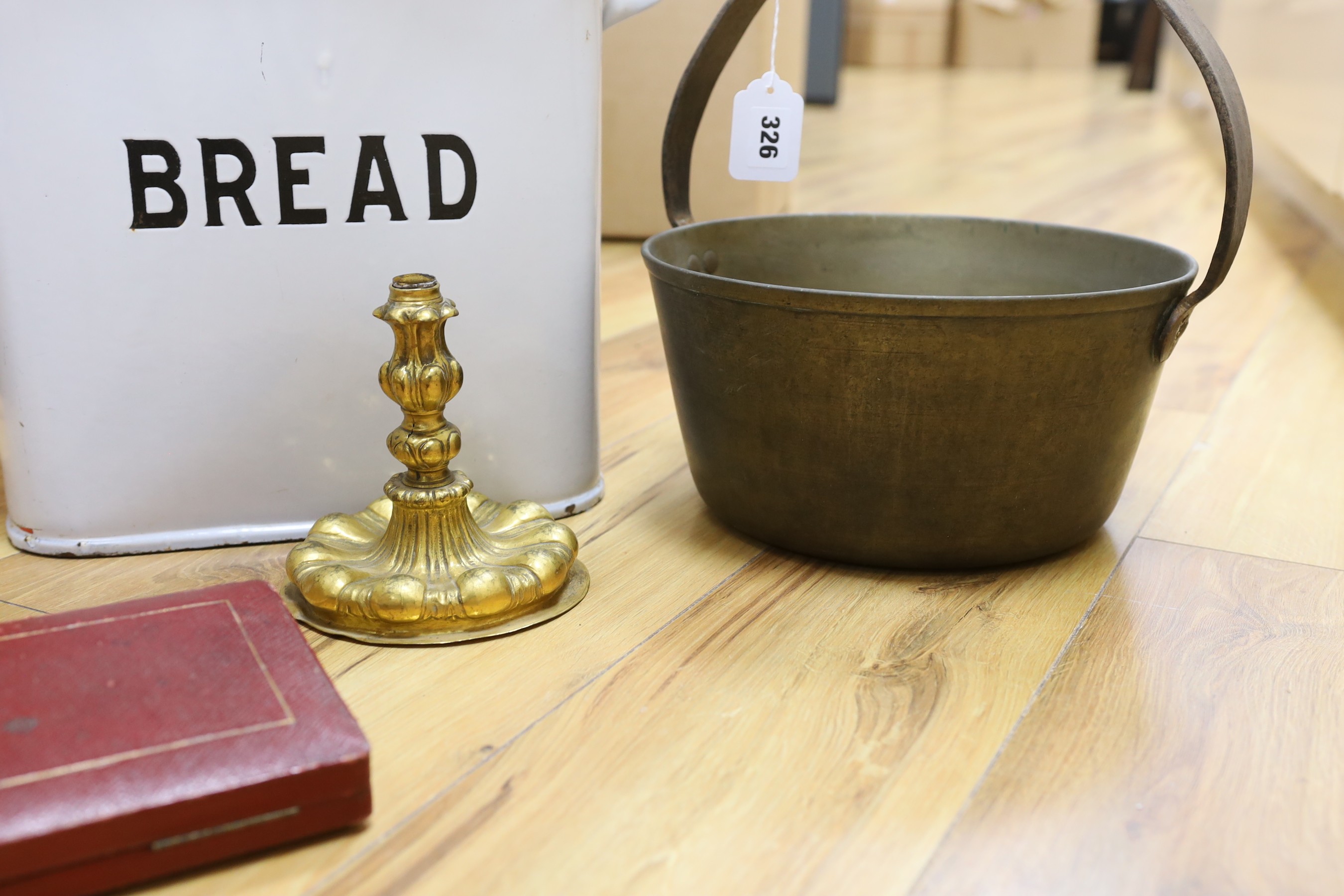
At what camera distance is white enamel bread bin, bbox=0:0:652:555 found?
0.71 m

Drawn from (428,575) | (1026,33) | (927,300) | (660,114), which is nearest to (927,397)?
(927,300)

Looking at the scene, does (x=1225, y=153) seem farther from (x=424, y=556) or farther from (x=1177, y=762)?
(x=424, y=556)

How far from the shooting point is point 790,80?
196 cm

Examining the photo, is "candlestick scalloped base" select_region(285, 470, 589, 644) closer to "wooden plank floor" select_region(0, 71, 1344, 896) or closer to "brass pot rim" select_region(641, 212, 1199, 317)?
"wooden plank floor" select_region(0, 71, 1344, 896)

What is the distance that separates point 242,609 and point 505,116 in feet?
1.14

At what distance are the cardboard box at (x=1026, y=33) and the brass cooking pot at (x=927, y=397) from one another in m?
5.16

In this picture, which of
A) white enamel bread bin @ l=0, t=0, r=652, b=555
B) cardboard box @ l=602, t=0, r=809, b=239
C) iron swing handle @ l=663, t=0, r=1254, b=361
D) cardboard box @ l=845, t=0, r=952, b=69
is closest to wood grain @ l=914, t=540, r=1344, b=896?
iron swing handle @ l=663, t=0, r=1254, b=361

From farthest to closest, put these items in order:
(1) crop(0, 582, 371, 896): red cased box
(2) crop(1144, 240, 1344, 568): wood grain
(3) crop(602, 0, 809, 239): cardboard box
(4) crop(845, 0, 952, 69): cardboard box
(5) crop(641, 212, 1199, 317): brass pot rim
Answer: (4) crop(845, 0, 952, 69): cardboard box → (3) crop(602, 0, 809, 239): cardboard box → (2) crop(1144, 240, 1344, 568): wood grain → (5) crop(641, 212, 1199, 317): brass pot rim → (1) crop(0, 582, 371, 896): red cased box

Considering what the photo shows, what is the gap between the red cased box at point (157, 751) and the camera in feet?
1.52

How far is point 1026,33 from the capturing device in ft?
18.3

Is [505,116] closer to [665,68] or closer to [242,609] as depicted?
[242,609]

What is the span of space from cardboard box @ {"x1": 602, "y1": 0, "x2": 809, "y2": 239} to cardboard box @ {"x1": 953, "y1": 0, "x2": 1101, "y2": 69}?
4.13m

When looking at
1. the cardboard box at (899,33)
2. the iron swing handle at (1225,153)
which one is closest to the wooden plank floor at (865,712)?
the iron swing handle at (1225,153)

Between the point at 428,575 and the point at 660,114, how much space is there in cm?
118
